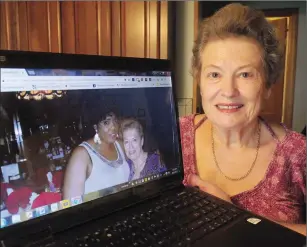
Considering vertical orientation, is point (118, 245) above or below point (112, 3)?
below

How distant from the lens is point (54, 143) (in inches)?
18.5

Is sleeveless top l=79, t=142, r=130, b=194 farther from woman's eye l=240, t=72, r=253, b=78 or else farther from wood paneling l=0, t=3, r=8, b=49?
wood paneling l=0, t=3, r=8, b=49

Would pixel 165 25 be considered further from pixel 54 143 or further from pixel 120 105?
pixel 54 143

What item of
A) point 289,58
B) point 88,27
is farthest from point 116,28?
point 289,58

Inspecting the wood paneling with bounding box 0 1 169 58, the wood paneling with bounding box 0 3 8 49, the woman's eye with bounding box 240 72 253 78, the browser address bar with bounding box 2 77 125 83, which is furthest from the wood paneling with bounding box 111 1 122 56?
the browser address bar with bounding box 2 77 125 83

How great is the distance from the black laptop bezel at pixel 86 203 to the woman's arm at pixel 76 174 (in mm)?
28

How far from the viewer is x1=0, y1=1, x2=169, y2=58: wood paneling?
1.57 meters

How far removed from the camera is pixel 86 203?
1.68 ft

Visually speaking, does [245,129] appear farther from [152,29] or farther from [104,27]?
[104,27]

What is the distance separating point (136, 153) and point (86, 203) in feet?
0.48

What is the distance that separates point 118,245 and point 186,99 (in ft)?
4.69

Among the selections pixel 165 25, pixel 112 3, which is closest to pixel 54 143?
pixel 165 25

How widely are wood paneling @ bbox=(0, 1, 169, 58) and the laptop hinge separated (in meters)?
1.26

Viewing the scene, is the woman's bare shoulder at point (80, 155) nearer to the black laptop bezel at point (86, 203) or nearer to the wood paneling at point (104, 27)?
the black laptop bezel at point (86, 203)
